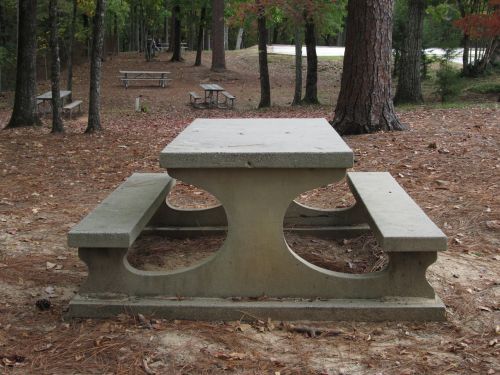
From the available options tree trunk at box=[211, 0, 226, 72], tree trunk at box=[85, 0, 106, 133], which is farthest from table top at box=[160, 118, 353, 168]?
tree trunk at box=[211, 0, 226, 72]

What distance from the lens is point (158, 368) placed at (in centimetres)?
321

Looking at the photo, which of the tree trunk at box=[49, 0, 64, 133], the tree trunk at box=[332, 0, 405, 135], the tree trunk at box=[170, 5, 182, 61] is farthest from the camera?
the tree trunk at box=[170, 5, 182, 61]

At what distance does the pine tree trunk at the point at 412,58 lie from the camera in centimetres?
1612

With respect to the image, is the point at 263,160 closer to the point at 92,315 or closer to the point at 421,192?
the point at 92,315

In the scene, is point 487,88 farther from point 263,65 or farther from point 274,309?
point 274,309

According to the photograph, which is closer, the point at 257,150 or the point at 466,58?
the point at 257,150

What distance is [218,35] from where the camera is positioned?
2811cm

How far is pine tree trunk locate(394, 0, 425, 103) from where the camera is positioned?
52.9 feet

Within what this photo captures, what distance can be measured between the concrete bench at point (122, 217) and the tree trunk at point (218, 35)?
22479 millimetres

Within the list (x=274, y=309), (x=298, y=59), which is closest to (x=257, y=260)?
(x=274, y=309)

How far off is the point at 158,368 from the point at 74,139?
798 cm

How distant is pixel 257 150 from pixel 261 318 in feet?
3.22

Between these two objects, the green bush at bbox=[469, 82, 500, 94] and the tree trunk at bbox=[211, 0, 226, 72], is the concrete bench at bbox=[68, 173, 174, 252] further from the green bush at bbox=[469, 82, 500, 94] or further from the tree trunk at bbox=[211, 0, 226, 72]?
the tree trunk at bbox=[211, 0, 226, 72]

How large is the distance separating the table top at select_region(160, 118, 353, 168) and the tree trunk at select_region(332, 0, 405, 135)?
483 centimetres
